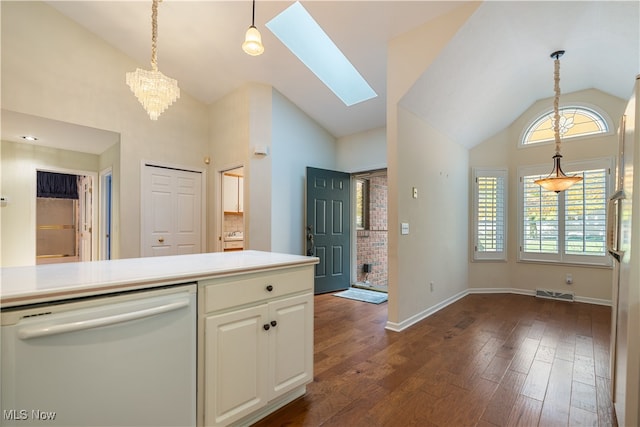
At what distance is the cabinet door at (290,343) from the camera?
1.64 meters

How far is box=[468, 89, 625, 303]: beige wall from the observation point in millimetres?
3979

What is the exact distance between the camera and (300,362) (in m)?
1.78

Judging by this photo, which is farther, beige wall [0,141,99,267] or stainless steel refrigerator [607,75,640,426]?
beige wall [0,141,99,267]

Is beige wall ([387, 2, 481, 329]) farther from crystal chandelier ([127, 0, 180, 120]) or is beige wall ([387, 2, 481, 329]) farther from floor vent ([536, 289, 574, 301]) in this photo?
crystal chandelier ([127, 0, 180, 120])

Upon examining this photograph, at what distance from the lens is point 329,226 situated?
483cm

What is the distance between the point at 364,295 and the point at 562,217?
3.23 m

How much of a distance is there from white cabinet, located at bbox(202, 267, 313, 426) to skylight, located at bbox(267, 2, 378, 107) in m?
3.00

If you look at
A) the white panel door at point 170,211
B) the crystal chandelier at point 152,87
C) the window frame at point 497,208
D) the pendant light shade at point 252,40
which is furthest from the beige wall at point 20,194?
the window frame at point 497,208

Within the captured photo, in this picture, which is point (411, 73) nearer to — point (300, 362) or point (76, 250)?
point (300, 362)

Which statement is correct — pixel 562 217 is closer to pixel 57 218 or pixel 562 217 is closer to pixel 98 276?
pixel 98 276

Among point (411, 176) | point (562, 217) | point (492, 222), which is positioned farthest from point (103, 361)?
point (562, 217)

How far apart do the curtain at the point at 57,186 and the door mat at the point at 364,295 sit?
300 inches

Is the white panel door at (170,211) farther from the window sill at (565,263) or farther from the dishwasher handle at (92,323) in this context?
the window sill at (565,263)

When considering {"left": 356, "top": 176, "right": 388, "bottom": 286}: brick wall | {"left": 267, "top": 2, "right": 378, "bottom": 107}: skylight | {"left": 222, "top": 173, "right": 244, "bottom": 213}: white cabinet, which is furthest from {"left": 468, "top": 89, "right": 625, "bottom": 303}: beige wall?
{"left": 222, "top": 173, "right": 244, "bottom": 213}: white cabinet
